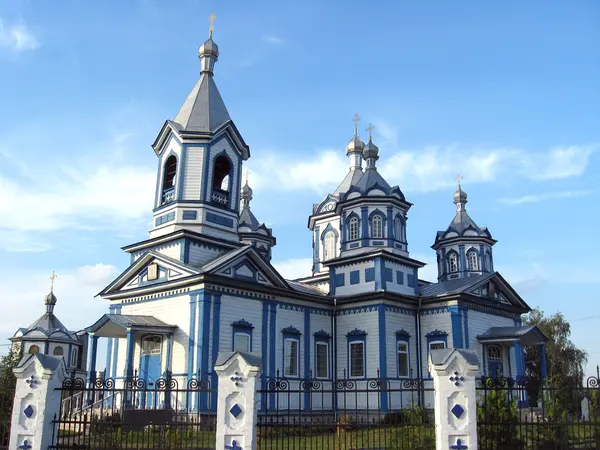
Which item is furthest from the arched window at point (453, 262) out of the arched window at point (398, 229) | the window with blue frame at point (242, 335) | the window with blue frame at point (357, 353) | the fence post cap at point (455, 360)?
the fence post cap at point (455, 360)

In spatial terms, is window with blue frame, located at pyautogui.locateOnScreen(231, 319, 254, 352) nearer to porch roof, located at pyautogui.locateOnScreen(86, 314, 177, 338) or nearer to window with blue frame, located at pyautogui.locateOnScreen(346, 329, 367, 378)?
porch roof, located at pyautogui.locateOnScreen(86, 314, 177, 338)

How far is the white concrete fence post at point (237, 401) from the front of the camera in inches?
372

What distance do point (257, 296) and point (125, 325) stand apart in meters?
4.77

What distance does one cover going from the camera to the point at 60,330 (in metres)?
47.0

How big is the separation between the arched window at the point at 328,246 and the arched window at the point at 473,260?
9.78 metres

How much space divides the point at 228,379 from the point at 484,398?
14.4 ft

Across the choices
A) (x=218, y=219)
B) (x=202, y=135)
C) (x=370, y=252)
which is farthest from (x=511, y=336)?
(x=202, y=135)

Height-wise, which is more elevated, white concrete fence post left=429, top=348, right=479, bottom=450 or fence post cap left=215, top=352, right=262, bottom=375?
fence post cap left=215, top=352, right=262, bottom=375

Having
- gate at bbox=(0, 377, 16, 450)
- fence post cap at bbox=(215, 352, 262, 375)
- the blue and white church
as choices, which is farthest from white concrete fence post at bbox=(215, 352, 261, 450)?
the blue and white church

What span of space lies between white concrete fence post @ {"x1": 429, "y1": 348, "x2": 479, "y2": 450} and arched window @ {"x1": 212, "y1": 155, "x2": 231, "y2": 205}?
15.2 m

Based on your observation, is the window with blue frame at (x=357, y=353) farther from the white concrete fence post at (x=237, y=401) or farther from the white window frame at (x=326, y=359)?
the white concrete fence post at (x=237, y=401)

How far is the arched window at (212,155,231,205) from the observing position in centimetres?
2348

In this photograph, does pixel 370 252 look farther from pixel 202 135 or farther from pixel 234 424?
pixel 234 424

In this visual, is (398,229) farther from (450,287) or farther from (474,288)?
(474,288)
